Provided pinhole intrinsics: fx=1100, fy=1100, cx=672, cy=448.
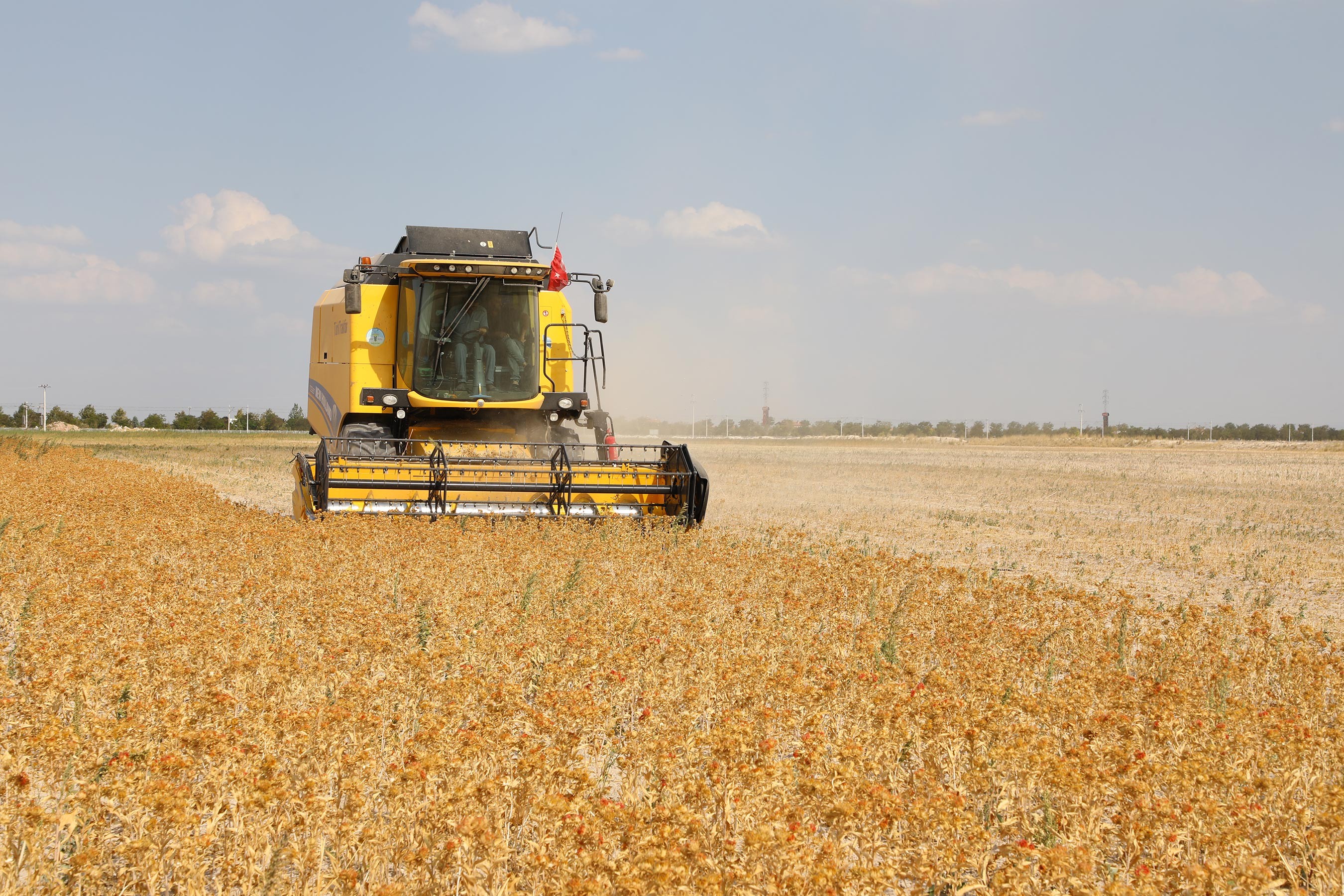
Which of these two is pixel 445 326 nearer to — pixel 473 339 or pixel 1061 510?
pixel 473 339

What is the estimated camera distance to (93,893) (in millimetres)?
3029

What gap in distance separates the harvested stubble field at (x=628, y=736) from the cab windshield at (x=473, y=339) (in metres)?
5.01

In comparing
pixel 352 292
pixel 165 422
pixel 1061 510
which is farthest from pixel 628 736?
pixel 165 422

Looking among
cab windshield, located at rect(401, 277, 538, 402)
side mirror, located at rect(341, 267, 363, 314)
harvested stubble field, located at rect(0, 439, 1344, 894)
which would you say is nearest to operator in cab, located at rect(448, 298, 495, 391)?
cab windshield, located at rect(401, 277, 538, 402)

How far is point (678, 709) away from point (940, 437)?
78.1 m

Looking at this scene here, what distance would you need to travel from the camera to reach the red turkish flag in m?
13.1

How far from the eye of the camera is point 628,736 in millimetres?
4637

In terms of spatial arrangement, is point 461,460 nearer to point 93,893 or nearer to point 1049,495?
point 93,893

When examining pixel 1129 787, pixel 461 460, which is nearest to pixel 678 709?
pixel 1129 787

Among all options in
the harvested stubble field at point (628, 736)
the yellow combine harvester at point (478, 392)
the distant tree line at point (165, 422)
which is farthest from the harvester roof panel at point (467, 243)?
the distant tree line at point (165, 422)

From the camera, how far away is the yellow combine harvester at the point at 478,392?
450 inches

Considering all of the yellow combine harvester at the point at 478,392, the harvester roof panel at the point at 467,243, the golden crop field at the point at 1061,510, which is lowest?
the golden crop field at the point at 1061,510

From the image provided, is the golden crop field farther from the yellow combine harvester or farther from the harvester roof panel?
the harvester roof panel

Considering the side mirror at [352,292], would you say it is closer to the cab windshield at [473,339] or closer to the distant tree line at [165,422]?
the cab windshield at [473,339]
